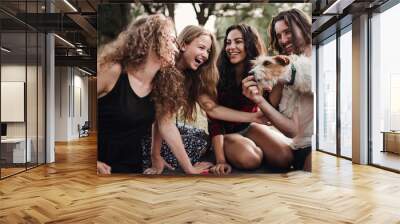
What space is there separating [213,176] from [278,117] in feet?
4.68

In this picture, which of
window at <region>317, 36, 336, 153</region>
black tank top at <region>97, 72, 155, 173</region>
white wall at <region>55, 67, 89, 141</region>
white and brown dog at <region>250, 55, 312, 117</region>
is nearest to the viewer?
black tank top at <region>97, 72, 155, 173</region>

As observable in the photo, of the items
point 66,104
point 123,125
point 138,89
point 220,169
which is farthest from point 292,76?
point 66,104

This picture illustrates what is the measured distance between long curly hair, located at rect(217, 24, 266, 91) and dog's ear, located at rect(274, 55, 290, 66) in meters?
0.25

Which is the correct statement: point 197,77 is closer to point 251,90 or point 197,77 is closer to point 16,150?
point 251,90

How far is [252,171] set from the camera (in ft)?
21.3

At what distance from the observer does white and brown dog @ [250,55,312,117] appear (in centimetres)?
648

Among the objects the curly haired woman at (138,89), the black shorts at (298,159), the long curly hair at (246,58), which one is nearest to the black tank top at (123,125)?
the curly haired woman at (138,89)

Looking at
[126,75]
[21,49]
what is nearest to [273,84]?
[126,75]

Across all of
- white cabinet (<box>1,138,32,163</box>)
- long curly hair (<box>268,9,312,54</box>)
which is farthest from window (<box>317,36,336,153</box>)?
white cabinet (<box>1,138,32,163</box>)

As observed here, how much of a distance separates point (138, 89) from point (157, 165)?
49.8 inches

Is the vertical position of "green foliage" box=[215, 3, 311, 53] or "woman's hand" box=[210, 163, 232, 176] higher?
"green foliage" box=[215, 3, 311, 53]

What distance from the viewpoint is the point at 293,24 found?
257 inches

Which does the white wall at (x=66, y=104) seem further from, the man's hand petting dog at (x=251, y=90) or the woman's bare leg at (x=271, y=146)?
the woman's bare leg at (x=271, y=146)

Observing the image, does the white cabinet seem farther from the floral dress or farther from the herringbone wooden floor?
the floral dress
